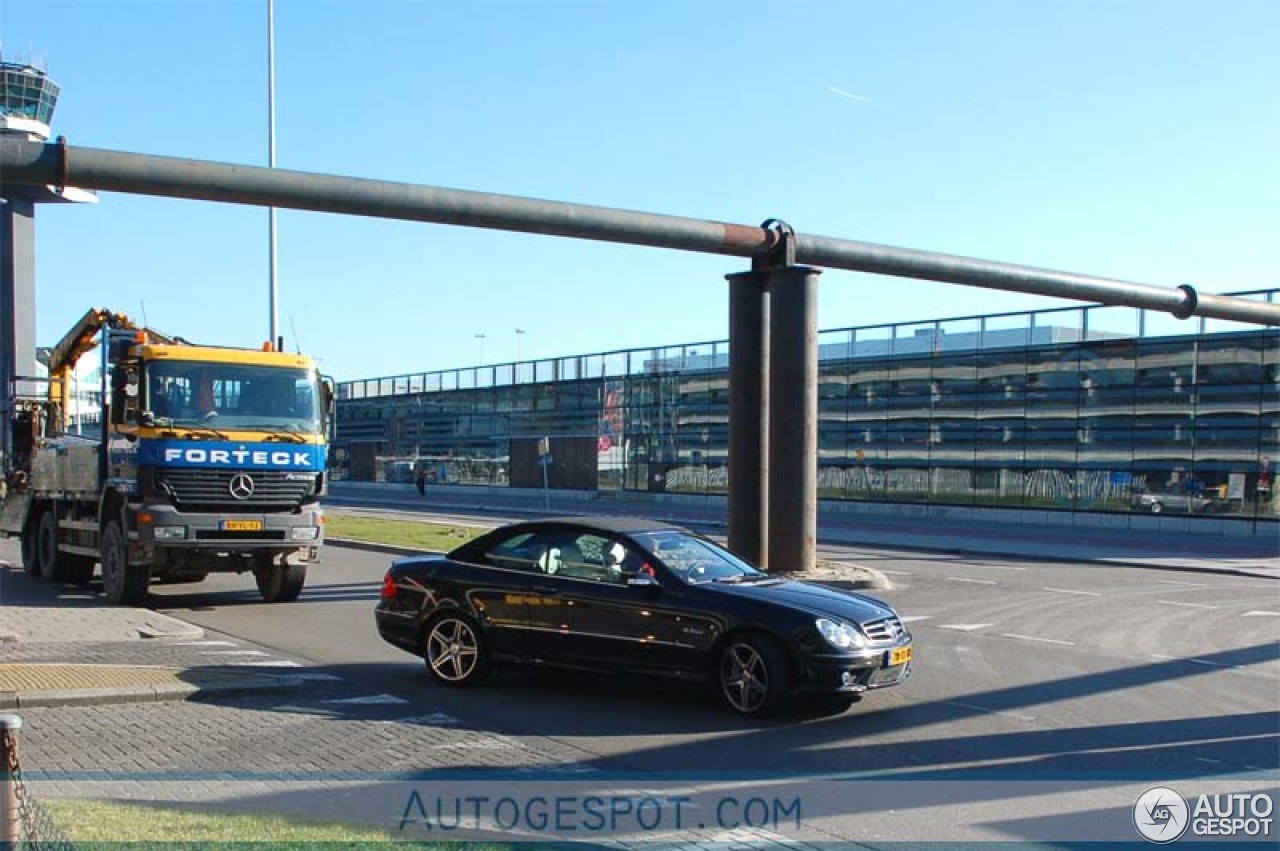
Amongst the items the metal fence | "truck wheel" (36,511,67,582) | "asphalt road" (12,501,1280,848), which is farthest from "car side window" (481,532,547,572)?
"truck wheel" (36,511,67,582)

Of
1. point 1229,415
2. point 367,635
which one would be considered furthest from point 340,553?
point 1229,415

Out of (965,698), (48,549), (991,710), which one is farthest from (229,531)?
(991,710)

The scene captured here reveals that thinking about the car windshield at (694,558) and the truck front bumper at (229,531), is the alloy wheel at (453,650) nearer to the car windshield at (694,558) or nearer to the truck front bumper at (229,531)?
the car windshield at (694,558)

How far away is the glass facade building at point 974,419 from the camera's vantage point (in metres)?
33.5

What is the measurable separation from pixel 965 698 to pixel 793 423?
27.9ft

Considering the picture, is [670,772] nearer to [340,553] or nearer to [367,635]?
[367,635]

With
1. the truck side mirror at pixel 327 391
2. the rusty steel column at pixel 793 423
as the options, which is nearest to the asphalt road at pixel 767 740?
the truck side mirror at pixel 327 391

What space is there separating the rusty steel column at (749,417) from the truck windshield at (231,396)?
6.28m

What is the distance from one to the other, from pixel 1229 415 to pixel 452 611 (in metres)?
28.7

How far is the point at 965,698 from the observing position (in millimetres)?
10352

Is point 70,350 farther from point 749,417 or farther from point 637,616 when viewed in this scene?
point 637,616

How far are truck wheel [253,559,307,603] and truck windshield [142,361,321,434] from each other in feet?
6.29
